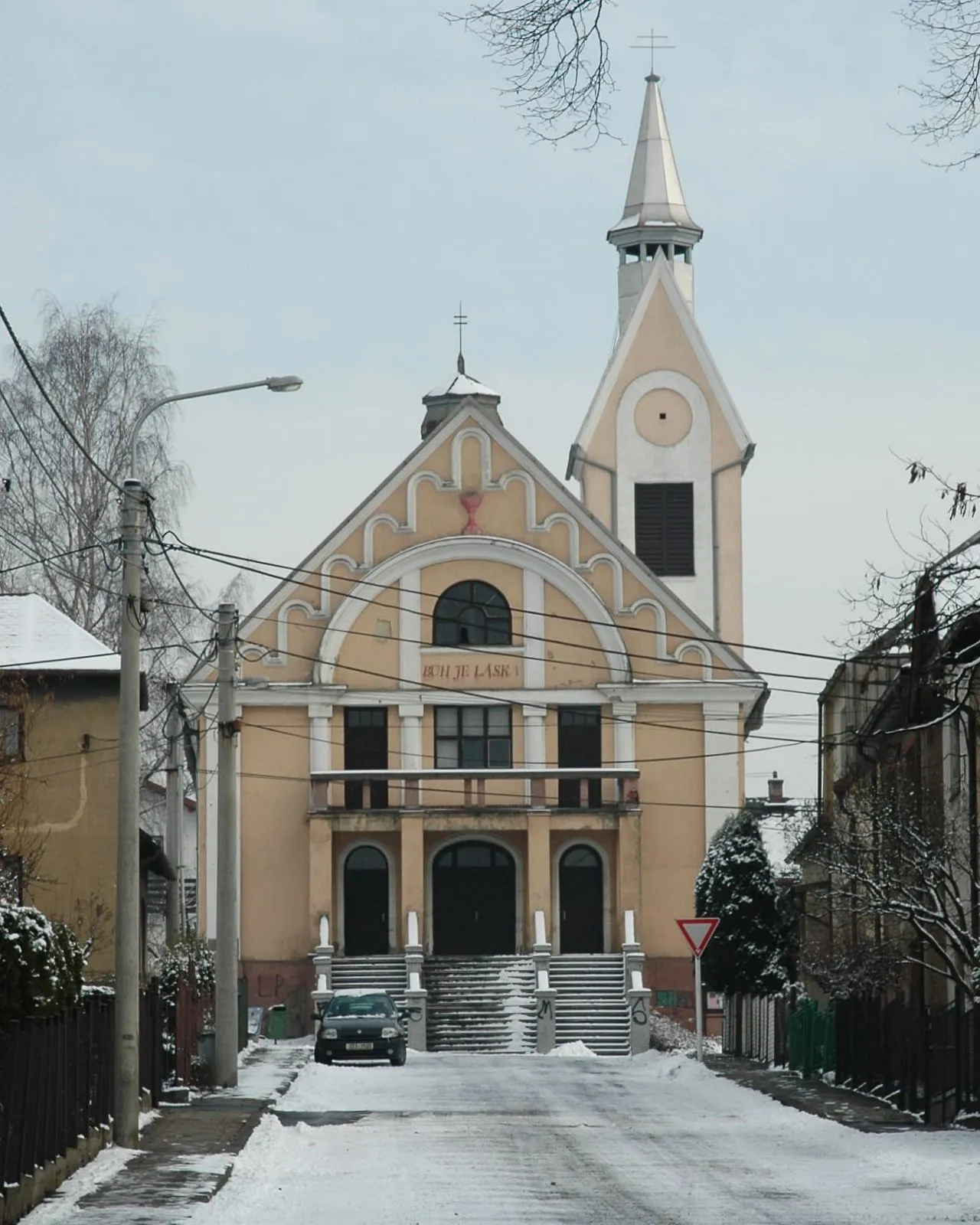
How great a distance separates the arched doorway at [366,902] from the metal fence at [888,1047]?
46.6ft

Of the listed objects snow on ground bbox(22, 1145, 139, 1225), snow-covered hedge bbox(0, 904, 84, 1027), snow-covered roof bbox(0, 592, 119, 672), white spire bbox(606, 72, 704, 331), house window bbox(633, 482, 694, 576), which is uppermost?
white spire bbox(606, 72, 704, 331)

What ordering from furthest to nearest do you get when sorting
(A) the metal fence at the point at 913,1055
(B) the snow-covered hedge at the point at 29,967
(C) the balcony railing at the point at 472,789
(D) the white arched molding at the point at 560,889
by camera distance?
(D) the white arched molding at the point at 560,889
(C) the balcony railing at the point at 472,789
(A) the metal fence at the point at 913,1055
(B) the snow-covered hedge at the point at 29,967

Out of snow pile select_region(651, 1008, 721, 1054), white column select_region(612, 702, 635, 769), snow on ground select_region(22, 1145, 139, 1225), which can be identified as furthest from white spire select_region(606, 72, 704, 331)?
snow on ground select_region(22, 1145, 139, 1225)

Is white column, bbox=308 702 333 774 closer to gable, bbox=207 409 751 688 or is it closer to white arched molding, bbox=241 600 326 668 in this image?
gable, bbox=207 409 751 688

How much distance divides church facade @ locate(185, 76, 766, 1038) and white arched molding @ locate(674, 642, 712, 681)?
0.08m

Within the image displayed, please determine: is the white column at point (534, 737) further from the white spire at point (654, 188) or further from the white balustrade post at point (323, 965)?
the white spire at point (654, 188)

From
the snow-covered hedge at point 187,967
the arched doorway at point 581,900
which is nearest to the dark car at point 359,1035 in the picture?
the snow-covered hedge at point 187,967

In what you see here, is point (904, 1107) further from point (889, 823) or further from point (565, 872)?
point (565, 872)

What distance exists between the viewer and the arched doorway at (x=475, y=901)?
2235 inches

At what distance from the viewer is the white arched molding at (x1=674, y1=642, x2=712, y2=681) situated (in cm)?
5756

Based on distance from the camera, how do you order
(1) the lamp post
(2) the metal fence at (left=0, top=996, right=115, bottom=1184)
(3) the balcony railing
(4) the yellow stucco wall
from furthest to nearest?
(3) the balcony railing
(4) the yellow stucco wall
(1) the lamp post
(2) the metal fence at (left=0, top=996, right=115, bottom=1184)

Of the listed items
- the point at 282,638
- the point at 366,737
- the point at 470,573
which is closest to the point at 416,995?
the point at 366,737

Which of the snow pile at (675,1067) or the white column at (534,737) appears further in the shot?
the white column at (534,737)

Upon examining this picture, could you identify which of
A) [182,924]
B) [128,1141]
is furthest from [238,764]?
[128,1141]
